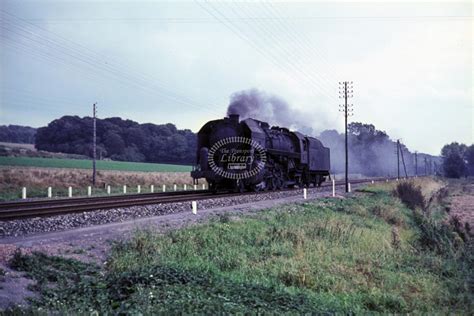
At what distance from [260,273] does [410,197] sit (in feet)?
85.6

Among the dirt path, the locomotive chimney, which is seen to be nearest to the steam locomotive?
the locomotive chimney

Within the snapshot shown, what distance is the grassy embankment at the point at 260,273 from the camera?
6258 millimetres

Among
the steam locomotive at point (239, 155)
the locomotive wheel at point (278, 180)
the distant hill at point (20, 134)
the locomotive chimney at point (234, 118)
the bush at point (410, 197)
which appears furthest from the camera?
the distant hill at point (20, 134)

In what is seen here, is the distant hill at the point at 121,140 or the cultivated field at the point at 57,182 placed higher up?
the distant hill at the point at 121,140

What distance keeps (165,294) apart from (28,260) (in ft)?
8.97

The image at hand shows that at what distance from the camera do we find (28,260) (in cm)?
757

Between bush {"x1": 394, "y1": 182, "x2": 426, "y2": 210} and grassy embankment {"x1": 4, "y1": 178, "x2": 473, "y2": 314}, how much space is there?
623 inches

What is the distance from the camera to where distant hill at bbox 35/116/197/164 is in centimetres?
7381

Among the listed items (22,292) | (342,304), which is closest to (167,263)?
(22,292)

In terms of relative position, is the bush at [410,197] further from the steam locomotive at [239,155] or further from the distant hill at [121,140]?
the distant hill at [121,140]

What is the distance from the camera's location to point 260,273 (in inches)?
348

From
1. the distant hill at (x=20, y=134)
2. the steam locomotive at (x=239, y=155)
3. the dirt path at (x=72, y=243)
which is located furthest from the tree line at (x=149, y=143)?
the dirt path at (x=72, y=243)

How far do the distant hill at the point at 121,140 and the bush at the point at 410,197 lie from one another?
42937 millimetres

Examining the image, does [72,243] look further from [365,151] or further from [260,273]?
[365,151]
